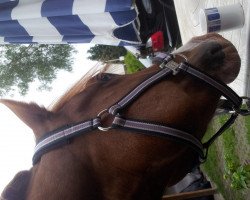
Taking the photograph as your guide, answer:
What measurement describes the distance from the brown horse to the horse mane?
37mm

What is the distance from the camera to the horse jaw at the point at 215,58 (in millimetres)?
1502

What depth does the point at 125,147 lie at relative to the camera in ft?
4.25

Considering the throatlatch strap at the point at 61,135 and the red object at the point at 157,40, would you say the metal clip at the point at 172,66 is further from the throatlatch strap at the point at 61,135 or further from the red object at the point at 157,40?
the red object at the point at 157,40

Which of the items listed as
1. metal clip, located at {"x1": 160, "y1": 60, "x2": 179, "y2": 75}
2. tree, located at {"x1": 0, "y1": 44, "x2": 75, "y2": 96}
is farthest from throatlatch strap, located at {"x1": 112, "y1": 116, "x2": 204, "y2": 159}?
tree, located at {"x1": 0, "y1": 44, "x2": 75, "y2": 96}

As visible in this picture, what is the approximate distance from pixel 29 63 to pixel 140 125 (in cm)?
1328

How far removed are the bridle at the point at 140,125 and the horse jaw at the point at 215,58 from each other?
51mm

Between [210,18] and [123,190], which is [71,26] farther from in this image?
[123,190]

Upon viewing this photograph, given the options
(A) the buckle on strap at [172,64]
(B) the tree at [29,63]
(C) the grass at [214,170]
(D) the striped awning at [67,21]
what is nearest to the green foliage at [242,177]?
(C) the grass at [214,170]

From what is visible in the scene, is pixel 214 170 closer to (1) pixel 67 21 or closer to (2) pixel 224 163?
(2) pixel 224 163

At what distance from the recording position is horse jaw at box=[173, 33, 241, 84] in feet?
4.93

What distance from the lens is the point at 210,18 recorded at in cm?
251

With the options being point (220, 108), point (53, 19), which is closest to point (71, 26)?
point (53, 19)

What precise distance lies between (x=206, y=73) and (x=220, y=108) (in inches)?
17.5

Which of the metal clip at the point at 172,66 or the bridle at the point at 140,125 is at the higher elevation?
the metal clip at the point at 172,66
